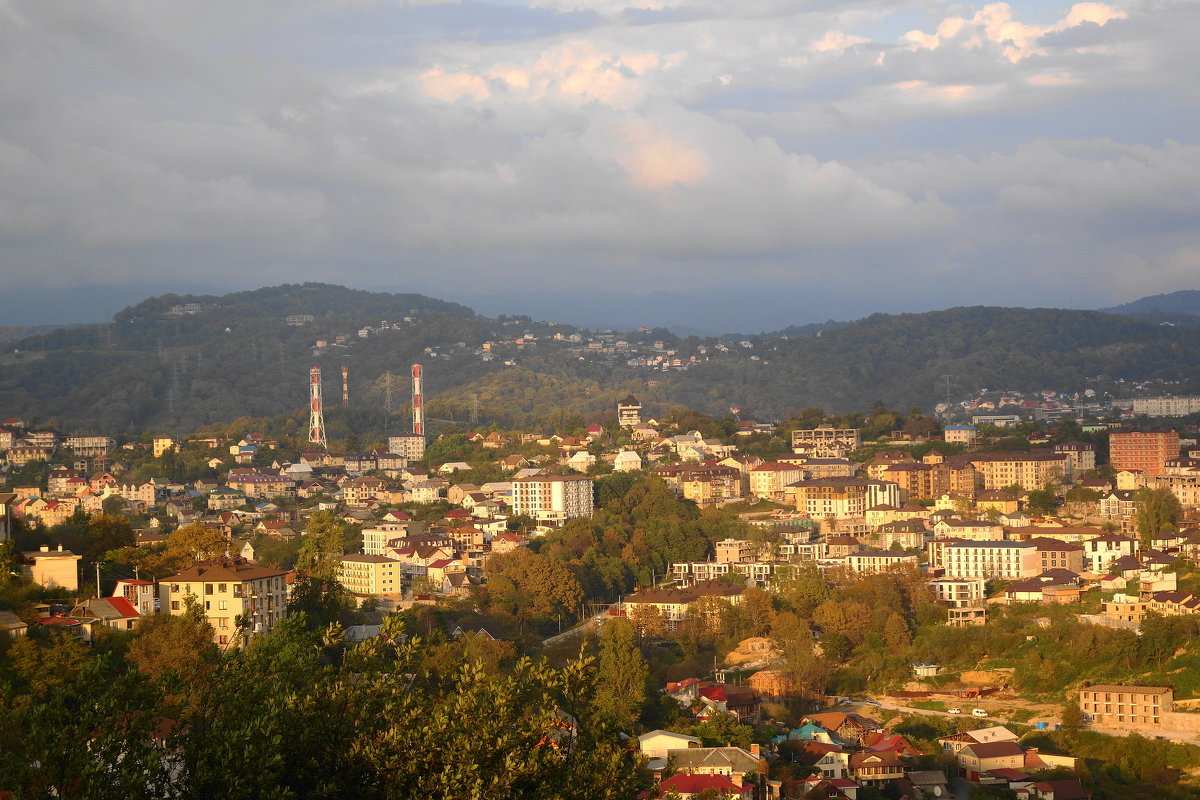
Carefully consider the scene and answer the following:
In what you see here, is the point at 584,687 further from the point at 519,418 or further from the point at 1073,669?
the point at 519,418

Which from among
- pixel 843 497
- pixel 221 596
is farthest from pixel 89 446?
pixel 221 596

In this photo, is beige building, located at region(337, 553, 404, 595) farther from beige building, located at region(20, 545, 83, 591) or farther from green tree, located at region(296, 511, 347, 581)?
beige building, located at region(20, 545, 83, 591)

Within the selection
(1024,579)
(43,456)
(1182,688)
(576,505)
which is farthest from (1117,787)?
(43,456)

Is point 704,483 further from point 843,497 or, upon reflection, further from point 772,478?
point 843,497

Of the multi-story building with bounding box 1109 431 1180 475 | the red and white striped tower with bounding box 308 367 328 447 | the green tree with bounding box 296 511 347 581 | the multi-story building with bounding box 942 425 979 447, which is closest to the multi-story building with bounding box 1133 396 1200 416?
the multi-story building with bounding box 942 425 979 447

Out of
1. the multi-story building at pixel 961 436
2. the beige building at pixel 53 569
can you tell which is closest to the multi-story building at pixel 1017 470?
the multi-story building at pixel 961 436

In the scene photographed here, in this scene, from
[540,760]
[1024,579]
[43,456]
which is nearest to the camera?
[540,760]
